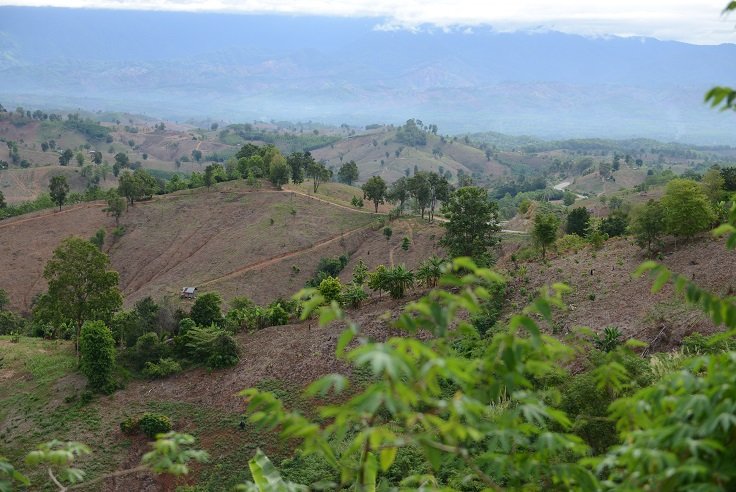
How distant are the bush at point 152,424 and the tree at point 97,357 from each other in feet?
11.4

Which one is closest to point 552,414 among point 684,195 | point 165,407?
point 165,407

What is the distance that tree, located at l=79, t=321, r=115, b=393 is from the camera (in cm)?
2241

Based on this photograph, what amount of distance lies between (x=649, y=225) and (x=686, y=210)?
67.4 inches

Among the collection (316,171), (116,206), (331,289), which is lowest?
(116,206)

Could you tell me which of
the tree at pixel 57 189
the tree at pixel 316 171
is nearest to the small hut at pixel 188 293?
the tree at pixel 316 171

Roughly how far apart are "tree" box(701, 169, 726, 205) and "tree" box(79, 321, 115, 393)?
31805 mm

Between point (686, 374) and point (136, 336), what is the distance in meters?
28.3

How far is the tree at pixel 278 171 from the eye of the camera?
7525 cm

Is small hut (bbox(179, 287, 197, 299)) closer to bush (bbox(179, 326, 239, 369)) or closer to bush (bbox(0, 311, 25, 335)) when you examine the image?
bush (bbox(0, 311, 25, 335))

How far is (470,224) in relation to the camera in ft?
97.1

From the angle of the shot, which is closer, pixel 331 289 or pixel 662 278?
pixel 662 278

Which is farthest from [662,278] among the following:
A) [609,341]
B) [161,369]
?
[161,369]

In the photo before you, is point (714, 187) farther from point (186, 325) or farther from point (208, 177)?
point (208, 177)

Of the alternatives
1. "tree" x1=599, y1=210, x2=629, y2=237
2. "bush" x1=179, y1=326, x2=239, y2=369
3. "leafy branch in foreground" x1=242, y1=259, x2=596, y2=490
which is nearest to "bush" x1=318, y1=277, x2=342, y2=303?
"bush" x1=179, y1=326, x2=239, y2=369
